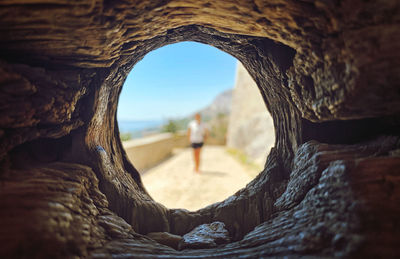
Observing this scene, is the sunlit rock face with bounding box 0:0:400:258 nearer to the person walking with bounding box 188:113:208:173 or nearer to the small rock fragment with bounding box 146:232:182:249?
the small rock fragment with bounding box 146:232:182:249

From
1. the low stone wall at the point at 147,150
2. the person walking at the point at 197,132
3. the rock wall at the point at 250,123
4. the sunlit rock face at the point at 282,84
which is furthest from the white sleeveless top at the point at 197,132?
the sunlit rock face at the point at 282,84

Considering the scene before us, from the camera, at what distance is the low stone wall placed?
26.8ft

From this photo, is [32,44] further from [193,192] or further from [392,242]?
[193,192]

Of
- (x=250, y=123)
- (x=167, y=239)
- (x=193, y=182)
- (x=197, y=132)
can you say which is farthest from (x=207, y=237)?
(x=250, y=123)

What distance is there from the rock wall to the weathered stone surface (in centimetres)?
560

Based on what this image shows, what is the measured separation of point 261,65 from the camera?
8.94 feet

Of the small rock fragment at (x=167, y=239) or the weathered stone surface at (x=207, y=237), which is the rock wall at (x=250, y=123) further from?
the small rock fragment at (x=167, y=239)

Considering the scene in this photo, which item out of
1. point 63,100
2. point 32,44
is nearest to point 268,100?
point 63,100

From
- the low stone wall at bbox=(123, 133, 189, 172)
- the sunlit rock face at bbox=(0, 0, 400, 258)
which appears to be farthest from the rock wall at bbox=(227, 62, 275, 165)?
the sunlit rock face at bbox=(0, 0, 400, 258)

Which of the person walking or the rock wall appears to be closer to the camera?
the person walking

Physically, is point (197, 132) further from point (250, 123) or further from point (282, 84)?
point (282, 84)

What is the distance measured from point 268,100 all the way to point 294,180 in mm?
1431

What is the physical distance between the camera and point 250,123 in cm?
1102

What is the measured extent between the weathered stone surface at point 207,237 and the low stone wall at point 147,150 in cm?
557
